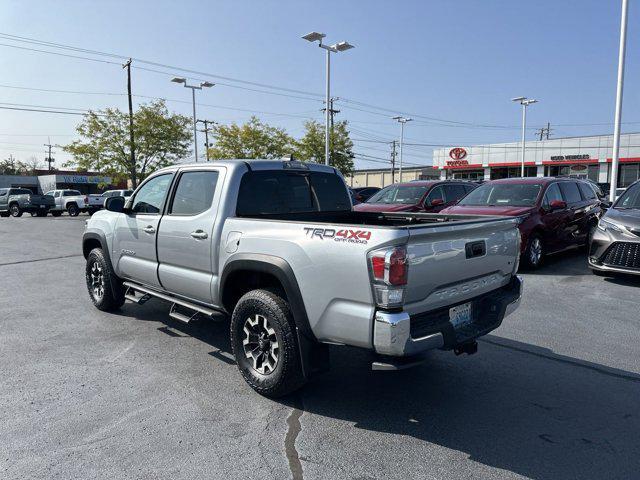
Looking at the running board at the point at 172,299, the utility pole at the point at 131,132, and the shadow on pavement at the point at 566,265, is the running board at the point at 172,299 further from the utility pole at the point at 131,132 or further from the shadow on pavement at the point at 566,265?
the utility pole at the point at 131,132

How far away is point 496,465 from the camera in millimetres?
2949

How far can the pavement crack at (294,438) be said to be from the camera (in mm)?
2902

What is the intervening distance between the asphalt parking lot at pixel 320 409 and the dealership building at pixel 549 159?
41.9 m

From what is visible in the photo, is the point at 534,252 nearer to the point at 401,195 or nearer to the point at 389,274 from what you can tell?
the point at 401,195

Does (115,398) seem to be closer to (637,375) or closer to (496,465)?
(496,465)

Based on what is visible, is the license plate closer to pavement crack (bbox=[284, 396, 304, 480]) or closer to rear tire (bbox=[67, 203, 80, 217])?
pavement crack (bbox=[284, 396, 304, 480])

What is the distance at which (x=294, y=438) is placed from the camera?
3.26 meters

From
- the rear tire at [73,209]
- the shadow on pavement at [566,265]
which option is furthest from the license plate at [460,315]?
the rear tire at [73,209]

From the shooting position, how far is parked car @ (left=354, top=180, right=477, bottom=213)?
11953mm

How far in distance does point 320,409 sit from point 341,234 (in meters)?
1.42

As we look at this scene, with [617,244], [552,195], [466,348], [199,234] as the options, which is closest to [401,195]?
[552,195]

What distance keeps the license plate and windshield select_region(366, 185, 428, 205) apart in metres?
8.66

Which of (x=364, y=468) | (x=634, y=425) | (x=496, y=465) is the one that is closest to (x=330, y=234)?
(x=364, y=468)

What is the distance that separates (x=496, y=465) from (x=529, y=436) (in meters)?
0.48
